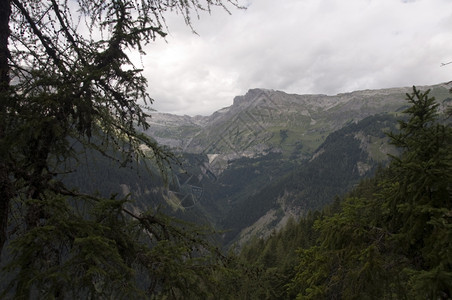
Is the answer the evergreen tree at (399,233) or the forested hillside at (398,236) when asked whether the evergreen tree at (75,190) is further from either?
the evergreen tree at (399,233)

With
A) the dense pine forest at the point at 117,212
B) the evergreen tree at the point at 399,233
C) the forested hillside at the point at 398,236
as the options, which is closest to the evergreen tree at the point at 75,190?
the dense pine forest at the point at 117,212

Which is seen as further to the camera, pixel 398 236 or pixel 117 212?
pixel 398 236

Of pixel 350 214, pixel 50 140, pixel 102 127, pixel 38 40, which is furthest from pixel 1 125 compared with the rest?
pixel 350 214

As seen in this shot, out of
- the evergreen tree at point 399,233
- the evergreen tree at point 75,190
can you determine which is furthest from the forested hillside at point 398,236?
the evergreen tree at point 75,190

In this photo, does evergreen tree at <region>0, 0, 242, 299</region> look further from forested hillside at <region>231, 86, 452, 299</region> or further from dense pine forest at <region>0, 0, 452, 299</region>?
forested hillside at <region>231, 86, 452, 299</region>

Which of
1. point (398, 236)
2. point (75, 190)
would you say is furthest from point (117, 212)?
point (398, 236)

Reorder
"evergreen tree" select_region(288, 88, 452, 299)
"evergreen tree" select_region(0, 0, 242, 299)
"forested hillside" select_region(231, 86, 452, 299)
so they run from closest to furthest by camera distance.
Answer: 1. "evergreen tree" select_region(0, 0, 242, 299)
2. "forested hillside" select_region(231, 86, 452, 299)
3. "evergreen tree" select_region(288, 88, 452, 299)

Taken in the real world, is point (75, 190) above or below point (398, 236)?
above

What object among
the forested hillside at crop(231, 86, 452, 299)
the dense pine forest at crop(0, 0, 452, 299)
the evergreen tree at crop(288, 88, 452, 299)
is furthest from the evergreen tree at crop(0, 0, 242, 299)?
the evergreen tree at crop(288, 88, 452, 299)

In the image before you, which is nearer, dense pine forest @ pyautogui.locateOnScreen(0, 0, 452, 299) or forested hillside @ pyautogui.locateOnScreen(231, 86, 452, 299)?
dense pine forest @ pyautogui.locateOnScreen(0, 0, 452, 299)

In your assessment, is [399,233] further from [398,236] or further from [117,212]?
[117,212]

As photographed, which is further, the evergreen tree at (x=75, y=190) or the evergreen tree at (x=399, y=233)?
the evergreen tree at (x=399, y=233)

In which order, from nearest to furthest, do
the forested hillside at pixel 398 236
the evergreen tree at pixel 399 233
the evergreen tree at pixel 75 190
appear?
1. the evergreen tree at pixel 75 190
2. the forested hillside at pixel 398 236
3. the evergreen tree at pixel 399 233

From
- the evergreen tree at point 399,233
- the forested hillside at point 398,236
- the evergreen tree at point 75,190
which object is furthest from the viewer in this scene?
the evergreen tree at point 399,233
